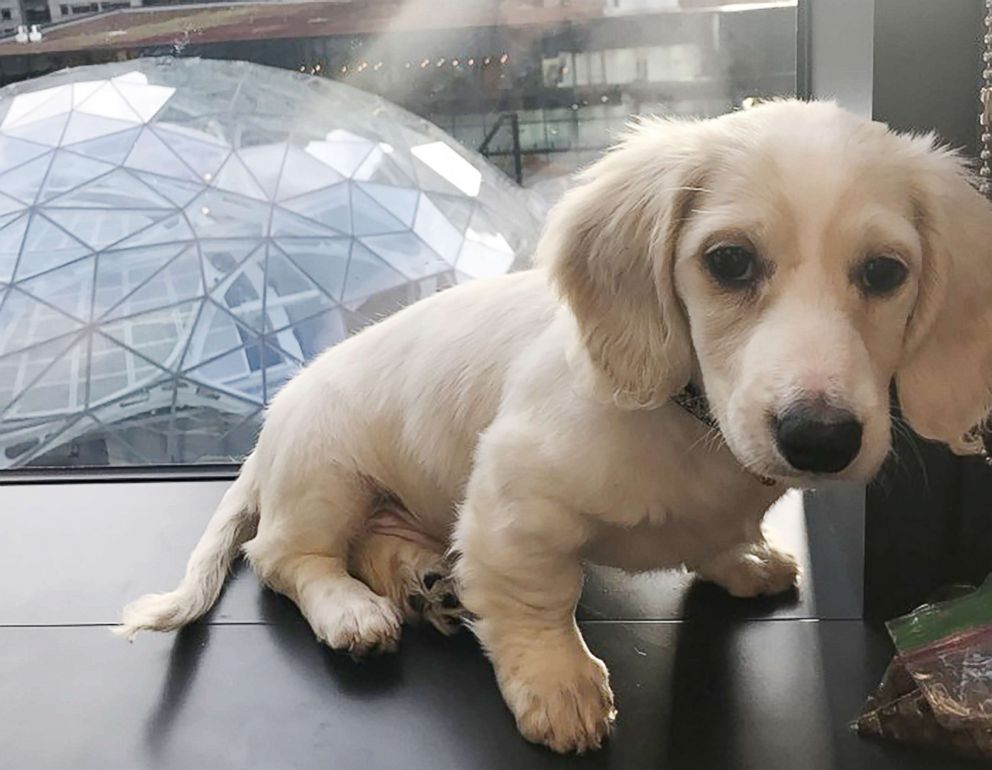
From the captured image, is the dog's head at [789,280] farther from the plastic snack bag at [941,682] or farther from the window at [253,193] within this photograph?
the window at [253,193]

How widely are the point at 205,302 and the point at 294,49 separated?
0.51 m

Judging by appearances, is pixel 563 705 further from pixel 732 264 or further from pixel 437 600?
pixel 732 264

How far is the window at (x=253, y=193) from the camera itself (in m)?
2.17

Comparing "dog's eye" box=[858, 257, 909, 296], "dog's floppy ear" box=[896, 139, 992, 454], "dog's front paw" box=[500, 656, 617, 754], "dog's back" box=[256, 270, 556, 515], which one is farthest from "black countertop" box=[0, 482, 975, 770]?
"dog's eye" box=[858, 257, 909, 296]

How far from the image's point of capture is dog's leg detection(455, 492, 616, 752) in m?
1.30

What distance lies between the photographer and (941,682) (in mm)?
1251

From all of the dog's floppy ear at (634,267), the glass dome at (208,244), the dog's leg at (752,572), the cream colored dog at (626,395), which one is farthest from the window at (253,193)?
the dog's floppy ear at (634,267)

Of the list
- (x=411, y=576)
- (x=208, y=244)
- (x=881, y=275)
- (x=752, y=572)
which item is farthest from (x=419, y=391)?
(x=208, y=244)

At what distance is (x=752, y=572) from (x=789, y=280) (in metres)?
0.60

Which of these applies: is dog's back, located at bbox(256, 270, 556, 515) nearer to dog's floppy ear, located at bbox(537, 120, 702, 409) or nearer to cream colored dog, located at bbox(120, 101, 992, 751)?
cream colored dog, located at bbox(120, 101, 992, 751)

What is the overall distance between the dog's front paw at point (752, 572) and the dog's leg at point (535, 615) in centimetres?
28

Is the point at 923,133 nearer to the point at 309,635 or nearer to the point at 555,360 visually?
the point at 555,360

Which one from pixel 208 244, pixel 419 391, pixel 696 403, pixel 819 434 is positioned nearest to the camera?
pixel 819 434

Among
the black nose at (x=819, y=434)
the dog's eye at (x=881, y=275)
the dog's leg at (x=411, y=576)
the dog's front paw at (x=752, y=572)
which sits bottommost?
the dog's front paw at (x=752, y=572)
